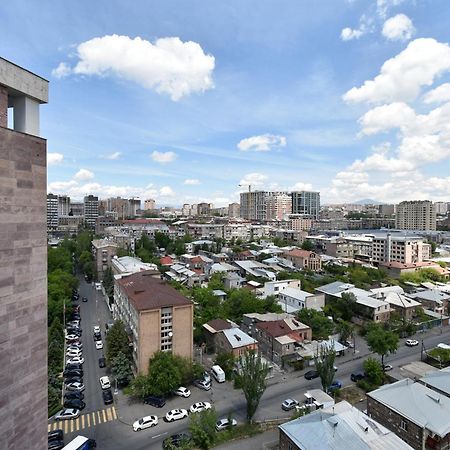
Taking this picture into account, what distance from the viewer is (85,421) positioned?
39.5ft

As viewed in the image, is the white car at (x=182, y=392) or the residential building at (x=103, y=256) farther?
the residential building at (x=103, y=256)

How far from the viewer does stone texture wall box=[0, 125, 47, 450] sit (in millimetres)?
4695

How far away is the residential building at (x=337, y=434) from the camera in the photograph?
8484 mm

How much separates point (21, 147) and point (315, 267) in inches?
1442

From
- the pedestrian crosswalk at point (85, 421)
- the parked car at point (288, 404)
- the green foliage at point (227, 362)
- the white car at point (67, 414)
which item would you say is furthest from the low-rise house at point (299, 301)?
the white car at point (67, 414)

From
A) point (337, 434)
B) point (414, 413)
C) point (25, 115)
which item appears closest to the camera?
point (25, 115)

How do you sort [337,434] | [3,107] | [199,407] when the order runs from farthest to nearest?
[199,407] < [337,434] < [3,107]

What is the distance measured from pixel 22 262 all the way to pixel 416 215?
8703 centimetres

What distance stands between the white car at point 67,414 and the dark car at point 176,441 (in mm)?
3905

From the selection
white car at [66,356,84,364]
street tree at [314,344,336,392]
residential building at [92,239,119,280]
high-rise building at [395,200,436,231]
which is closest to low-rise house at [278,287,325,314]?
street tree at [314,344,336,392]

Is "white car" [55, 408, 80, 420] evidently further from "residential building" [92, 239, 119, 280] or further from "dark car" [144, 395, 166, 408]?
"residential building" [92, 239, 119, 280]

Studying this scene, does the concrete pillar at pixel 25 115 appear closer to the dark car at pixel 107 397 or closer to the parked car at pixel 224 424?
the parked car at pixel 224 424

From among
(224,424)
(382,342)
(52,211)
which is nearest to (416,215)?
(382,342)

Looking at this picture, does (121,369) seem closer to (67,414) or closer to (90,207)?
(67,414)
